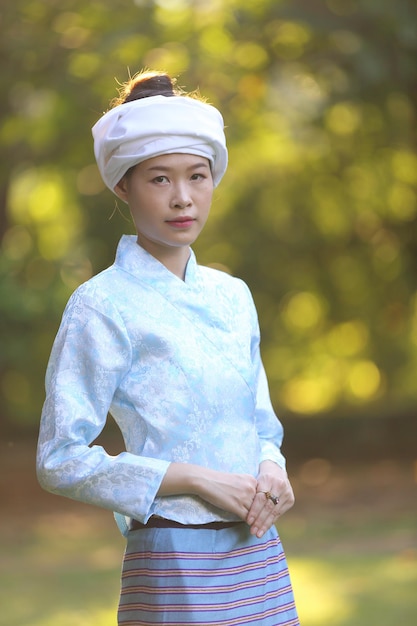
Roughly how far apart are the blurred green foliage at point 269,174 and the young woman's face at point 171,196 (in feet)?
13.7

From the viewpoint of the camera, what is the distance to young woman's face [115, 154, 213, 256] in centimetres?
194

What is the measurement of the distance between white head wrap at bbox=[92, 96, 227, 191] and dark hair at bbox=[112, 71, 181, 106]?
5 centimetres

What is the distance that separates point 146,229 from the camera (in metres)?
2.00

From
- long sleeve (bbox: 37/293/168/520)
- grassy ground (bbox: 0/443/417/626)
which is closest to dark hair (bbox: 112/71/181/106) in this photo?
long sleeve (bbox: 37/293/168/520)

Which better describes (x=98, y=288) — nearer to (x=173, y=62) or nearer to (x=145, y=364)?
(x=145, y=364)

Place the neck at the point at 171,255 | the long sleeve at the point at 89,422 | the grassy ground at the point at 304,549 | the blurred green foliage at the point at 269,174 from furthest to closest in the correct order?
the blurred green foliage at the point at 269,174 → the grassy ground at the point at 304,549 → the neck at the point at 171,255 → the long sleeve at the point at 89,422

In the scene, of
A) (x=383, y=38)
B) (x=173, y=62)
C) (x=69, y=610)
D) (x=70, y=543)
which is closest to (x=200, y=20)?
(x=173, y=62)

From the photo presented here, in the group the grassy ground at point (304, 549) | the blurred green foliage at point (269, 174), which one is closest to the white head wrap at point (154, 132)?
the grassy ground at point (304, 549)

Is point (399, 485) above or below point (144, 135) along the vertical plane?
above

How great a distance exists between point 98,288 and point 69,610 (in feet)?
11.3

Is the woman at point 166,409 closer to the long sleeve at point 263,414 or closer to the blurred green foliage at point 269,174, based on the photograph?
the long sleeve at point 263,414

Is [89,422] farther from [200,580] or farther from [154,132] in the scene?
[154,132]

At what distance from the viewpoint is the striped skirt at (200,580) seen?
189cm

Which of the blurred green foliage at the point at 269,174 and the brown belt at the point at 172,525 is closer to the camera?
the brown belt at the point at 172,525
